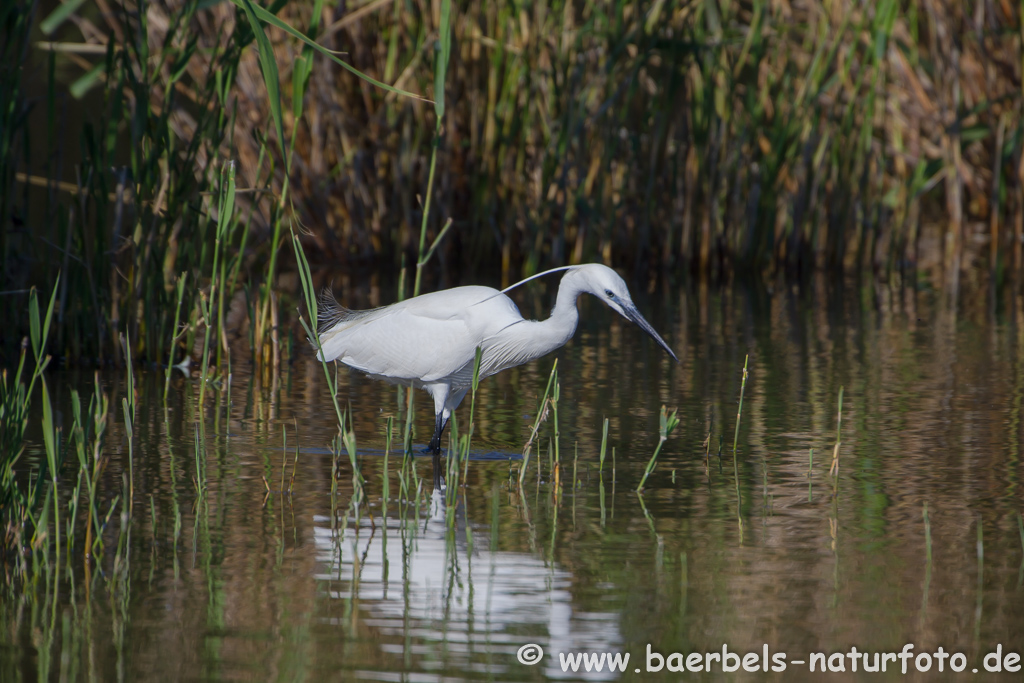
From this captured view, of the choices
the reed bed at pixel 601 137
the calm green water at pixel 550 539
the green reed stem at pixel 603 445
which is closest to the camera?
the calm green water at pixel 550 539

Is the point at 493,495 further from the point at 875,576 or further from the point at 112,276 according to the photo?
the point at 112,276

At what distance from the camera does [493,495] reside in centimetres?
424

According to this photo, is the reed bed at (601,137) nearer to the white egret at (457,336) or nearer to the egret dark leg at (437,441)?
the white egret at (457,336)

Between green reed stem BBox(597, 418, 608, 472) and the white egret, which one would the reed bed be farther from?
green reed stem BBox(597, 418, 608, 472)

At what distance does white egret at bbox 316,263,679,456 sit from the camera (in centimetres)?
493

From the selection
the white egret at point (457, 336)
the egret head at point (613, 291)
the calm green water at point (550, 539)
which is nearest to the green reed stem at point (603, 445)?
the calm green water at point (550, 539)

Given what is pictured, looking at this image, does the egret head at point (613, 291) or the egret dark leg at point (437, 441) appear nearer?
the egret head at point (613, 291)

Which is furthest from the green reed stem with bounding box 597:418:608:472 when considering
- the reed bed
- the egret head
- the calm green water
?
the reed bed

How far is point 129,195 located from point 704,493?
3.48m

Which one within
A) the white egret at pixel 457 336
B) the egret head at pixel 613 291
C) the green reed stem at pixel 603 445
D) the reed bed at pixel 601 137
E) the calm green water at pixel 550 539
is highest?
the reed bed at pixel 601 137

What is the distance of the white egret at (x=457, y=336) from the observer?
4.93 metres

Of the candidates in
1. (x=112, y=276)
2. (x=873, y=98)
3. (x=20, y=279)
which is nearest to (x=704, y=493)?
(x=112, y=276)

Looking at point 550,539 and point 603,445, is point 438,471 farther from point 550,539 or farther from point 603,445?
point 550,539

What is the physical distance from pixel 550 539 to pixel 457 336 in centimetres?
133
